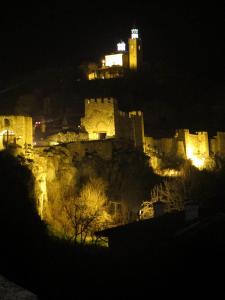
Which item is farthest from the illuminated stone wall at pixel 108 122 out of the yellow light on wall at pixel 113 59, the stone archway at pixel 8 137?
the yellow light on wall at pixel 113 59

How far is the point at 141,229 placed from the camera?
1616 centimetres

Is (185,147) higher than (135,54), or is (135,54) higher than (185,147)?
(135,54)

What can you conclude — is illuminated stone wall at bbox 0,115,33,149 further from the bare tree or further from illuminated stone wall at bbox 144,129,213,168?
illuminated stone wall at bbox 144,129,213,168

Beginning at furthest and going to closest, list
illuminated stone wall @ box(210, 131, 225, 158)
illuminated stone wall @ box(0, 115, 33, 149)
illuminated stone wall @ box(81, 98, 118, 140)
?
illuminated stone wall @ box(210, 131, 225, 158) → illuminated stone wall @ box(81, 98, 118, 140) → illuminated stone wall @ box(0, 115, 33, 149)

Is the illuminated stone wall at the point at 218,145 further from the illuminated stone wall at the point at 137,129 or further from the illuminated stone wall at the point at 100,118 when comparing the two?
the illuminated stone wall at the point at 100,118

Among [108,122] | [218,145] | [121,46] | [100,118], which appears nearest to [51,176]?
[108,122]

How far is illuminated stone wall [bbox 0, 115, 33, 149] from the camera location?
32.7 m

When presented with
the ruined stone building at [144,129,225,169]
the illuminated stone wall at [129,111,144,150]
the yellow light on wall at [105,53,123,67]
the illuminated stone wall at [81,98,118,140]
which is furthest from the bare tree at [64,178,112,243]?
the yellow light on wall at [105,53,123,67]

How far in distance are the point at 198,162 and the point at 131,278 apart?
38.0 meters

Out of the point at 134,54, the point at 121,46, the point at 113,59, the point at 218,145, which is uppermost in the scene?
the point at 121,46

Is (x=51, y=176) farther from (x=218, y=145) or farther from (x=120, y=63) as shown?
(x=120, y=63)

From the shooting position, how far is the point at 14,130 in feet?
108

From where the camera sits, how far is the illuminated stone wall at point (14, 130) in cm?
3272

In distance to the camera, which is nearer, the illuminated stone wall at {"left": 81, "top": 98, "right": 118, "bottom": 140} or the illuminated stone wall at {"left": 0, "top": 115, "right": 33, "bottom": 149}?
the illuminated stone wall at {"left": 0, "top": 115, "right": 33, "bottom": 149}
